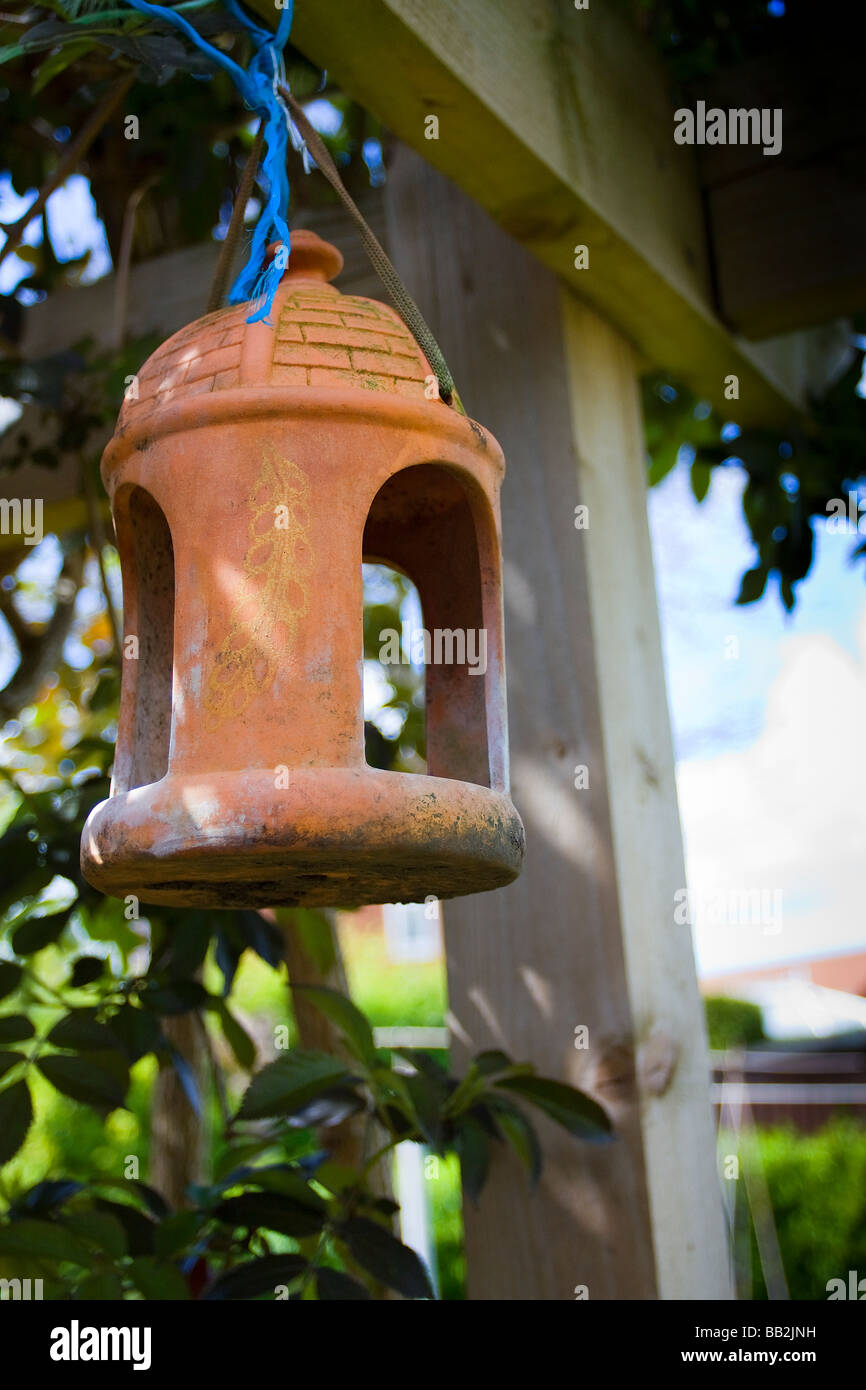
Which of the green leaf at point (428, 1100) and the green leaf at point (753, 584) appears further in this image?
the green leaf at point (753, 584)

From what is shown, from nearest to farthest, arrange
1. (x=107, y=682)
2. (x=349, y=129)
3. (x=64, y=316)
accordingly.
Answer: (x=107, y=682)
(x=64, y=316)
(x=349, y=129)

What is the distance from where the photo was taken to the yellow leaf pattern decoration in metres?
0.92

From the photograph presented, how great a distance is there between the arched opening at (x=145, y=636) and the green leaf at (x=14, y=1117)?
0.41 m

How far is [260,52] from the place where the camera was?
1.03m

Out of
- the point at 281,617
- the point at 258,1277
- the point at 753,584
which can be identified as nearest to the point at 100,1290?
the point at 258,1277

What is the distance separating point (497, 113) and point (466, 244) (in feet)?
1.45

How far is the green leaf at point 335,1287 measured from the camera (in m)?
1.25

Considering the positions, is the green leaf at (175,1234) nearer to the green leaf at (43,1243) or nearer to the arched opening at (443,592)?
the green leaf at (43,1243)

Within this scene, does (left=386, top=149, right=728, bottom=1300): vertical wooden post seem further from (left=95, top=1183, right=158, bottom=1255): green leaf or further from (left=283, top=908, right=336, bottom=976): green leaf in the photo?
(left=95, top=1183, right=158, bottom=1255): green leaf

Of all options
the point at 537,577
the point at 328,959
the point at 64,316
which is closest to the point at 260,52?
the point at 537,577

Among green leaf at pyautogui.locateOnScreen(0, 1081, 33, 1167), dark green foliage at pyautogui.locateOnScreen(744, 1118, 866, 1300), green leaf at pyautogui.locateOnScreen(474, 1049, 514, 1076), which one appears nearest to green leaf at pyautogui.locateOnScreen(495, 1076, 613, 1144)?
green leaf at pyautogui.locateOnScreen(474, 1049, 514, 1076)

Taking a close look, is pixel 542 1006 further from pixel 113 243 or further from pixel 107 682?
pixel 113 243

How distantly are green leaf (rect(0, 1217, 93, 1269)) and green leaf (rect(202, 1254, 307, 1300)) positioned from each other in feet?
0.44

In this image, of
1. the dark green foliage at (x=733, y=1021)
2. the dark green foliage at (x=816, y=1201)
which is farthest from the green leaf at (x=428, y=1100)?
the dark green foliage at (x=733, y=1021)
